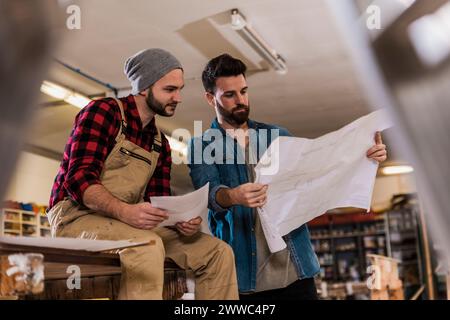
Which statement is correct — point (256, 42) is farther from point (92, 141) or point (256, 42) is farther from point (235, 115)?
point (92, 141)

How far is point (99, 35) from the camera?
12.1ft

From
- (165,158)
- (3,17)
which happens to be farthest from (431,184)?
(165,158)

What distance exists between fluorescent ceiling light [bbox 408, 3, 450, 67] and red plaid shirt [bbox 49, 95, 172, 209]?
0.94 metres

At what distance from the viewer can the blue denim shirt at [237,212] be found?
4.73 ft

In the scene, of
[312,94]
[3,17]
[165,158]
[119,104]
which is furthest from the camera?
[312,94]

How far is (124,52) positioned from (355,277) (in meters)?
7.13

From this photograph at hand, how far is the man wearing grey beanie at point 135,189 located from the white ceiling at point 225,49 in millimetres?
1677

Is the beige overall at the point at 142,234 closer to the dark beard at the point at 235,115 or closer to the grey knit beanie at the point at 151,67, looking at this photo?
the grey knit beanie at the point at 151,67

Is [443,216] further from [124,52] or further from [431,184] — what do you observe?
[124,52]

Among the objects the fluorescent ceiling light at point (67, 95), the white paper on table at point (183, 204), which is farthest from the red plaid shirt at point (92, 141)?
the fluorescent ceiling light at point (67, 95)

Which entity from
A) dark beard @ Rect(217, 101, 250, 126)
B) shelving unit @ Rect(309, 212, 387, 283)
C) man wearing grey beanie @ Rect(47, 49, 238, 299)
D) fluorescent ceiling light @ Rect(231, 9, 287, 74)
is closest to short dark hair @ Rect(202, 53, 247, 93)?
dark beard @ Rect(217, 101, 250, 126)

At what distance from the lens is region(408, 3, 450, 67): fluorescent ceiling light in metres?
0.18

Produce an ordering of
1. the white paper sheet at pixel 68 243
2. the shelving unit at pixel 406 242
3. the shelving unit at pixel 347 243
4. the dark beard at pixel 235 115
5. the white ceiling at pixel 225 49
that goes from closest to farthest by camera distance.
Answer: the white paper sheet at pixel 68 243, the dark beard at pixel 235 115, the white ceiling at pixel 225 49, the shelving unit at pixel 406 242, the shelving unit at pixel 347 243

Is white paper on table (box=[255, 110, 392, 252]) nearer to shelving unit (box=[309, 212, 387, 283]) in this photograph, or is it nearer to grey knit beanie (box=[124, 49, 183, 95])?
grey knit beanie (box=[124, 49, 183, 95])
